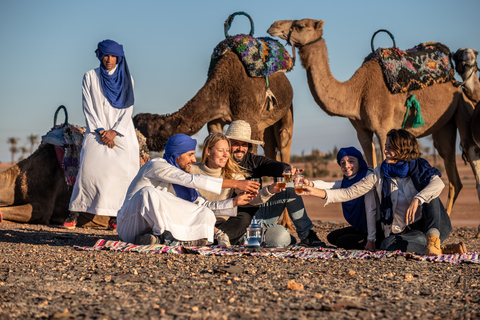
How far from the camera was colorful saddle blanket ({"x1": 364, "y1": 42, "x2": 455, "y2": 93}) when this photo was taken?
10.5m

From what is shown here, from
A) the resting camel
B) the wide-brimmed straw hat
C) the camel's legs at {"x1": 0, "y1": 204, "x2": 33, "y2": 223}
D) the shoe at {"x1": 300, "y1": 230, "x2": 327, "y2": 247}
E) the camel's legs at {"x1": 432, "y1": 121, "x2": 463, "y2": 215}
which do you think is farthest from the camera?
the camel's legs at {"x1": 432, "y1": 121, "x2": 463, "y2": 215}

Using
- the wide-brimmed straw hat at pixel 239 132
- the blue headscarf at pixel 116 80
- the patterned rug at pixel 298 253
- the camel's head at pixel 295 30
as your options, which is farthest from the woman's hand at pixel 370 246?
the camel's head at pixel 295 30

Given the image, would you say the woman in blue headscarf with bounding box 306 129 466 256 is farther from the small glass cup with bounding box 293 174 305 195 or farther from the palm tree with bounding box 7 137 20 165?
the palm tree with bounding box 7 137 20 165

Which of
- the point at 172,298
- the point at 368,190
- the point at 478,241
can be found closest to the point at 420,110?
the point at 478,241

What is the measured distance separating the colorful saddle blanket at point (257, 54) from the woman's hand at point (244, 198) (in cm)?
462

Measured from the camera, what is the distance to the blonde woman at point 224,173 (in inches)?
249

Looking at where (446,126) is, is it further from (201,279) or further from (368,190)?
(201,279)

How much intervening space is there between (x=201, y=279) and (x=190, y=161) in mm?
1922

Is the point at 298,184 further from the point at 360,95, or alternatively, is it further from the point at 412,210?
the point at 360,95

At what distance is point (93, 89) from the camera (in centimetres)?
881

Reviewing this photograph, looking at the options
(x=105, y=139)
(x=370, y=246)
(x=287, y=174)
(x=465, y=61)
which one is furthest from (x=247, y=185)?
(x=465, y=61)

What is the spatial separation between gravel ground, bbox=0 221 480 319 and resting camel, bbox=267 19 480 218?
17.3 ft

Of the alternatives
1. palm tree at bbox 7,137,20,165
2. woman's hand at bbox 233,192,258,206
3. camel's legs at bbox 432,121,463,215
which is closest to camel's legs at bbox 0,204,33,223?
woman's hand at bbox 233,192,258,206

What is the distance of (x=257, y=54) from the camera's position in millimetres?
10492
